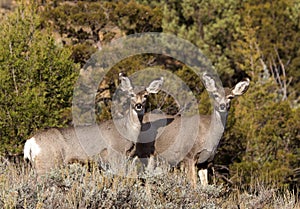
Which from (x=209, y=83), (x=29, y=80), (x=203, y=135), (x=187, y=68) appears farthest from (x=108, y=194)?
(x=187, y=68)

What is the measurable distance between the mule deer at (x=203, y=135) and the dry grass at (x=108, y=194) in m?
2.81

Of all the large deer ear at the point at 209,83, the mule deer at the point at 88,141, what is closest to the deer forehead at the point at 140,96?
the mule deer at the point at 88,141

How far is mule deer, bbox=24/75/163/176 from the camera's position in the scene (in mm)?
9648

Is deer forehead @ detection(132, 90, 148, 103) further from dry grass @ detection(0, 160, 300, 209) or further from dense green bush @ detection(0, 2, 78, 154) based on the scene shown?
dense green bush @ detection(0, 2, 78, 154)

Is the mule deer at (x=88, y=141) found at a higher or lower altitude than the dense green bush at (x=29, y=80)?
lower

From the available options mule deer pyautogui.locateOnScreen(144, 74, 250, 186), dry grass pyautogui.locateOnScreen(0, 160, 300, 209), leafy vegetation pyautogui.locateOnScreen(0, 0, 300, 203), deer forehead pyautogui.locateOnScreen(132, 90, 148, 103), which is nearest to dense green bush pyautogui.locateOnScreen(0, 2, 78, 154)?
leafy vegetation pyautogui.locateOnScreen(0, 0, 300, 203)

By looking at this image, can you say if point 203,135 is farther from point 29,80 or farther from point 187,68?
point 187,68

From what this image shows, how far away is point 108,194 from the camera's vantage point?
19.6ft

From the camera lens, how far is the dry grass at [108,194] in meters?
5.73

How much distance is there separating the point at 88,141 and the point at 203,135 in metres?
2.13

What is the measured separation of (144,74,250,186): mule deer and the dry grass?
2805 mm

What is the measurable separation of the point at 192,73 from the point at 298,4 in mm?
9921

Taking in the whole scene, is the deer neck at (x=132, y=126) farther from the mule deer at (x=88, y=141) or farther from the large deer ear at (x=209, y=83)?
the large deer ear at (x=209, y=83)

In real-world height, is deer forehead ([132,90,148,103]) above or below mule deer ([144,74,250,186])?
above
